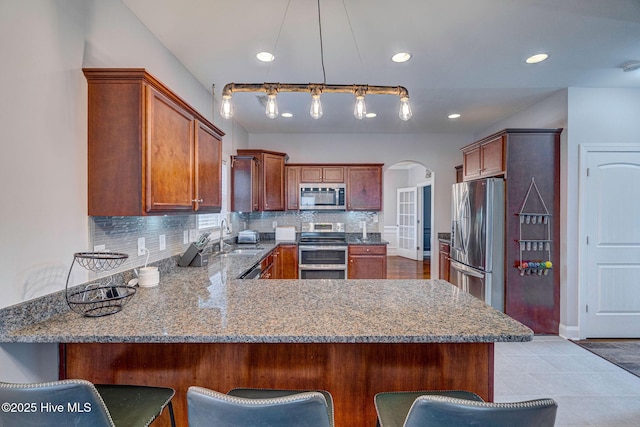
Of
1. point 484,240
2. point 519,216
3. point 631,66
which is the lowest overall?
point 484,240

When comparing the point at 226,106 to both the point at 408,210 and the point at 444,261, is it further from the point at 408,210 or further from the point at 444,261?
the point at 408,210

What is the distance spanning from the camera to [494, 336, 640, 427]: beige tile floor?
2.09 m

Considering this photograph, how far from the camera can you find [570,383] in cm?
246

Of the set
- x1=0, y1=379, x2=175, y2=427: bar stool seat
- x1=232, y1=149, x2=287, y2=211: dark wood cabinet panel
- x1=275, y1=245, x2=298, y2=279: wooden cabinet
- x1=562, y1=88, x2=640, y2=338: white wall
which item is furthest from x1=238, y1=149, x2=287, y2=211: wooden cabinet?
x1=0, y1=379, x2=175, y2=427: bar stool seat

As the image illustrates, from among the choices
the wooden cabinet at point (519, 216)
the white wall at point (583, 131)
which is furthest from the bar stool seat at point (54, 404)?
the white wall at point (583, 131)

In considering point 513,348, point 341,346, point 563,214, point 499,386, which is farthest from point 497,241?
point 341,346

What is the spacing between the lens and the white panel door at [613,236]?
3248 millimetres

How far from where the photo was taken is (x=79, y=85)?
160 centimetres

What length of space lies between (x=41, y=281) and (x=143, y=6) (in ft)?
5.78

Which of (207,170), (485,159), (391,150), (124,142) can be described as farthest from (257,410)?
(391,150)

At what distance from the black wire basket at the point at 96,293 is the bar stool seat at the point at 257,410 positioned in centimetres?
84

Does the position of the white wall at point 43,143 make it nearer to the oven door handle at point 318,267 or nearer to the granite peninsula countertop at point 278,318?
the granite peninsula countertop at point 278,318

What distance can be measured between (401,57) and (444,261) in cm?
322

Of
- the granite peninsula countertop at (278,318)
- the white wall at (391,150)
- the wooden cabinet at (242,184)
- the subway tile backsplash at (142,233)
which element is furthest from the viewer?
the white wall at (391,150)
